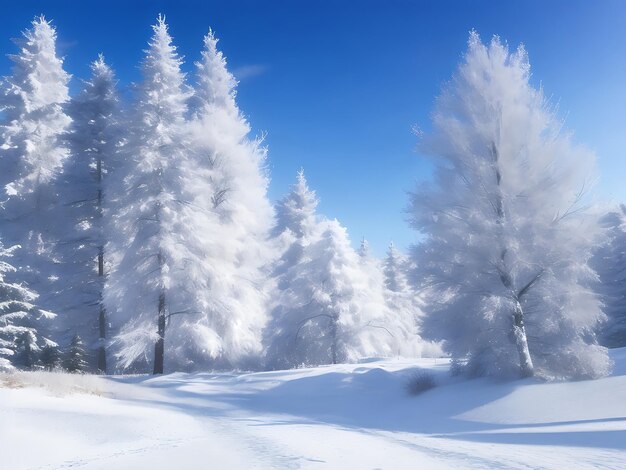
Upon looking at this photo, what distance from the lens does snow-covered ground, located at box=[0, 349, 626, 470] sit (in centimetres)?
507

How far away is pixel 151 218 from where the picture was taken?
15648 millimetres

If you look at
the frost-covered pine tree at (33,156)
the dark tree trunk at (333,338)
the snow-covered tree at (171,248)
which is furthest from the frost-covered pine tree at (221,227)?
the frost-covered pine tree at (33,156)

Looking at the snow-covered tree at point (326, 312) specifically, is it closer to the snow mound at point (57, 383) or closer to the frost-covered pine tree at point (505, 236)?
the frost-covered pine tree at point (505, 236)

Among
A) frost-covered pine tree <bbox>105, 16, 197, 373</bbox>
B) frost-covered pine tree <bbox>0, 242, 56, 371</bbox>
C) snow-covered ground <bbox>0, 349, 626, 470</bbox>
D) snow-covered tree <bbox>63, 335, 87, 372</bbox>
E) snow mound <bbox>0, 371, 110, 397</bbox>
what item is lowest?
snow-covered ground <bbox>0, 349, 626, 470</bbox>

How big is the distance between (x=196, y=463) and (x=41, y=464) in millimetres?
1877

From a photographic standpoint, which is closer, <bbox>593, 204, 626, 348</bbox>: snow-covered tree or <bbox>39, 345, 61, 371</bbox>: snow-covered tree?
<bbox>39, 345, 61, 371</bbox>: snow-covered tree

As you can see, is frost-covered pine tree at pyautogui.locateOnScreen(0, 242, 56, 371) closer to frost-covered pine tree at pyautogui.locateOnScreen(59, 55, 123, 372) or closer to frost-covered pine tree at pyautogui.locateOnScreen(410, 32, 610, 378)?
frost-covered pine tree at pyautogui.locateOnScreen(59, 55, 123, 372)

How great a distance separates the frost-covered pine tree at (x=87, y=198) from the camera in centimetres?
1702

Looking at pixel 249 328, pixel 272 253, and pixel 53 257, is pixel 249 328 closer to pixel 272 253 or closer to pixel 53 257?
pixel 272 253

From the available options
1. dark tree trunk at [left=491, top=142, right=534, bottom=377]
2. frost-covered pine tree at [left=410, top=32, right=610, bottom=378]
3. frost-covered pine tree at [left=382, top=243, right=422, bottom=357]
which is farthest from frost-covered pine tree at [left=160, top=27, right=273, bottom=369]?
frost-covered pine tree at [left=382, top=243, right=422, bottom=357]

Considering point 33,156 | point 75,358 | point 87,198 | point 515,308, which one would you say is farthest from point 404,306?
point 33,156

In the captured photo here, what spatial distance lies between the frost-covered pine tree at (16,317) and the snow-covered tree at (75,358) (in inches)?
Answer: 47.8

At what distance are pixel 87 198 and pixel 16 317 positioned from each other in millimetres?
5706

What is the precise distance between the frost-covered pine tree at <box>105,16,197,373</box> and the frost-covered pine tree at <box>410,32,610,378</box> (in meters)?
8.98
